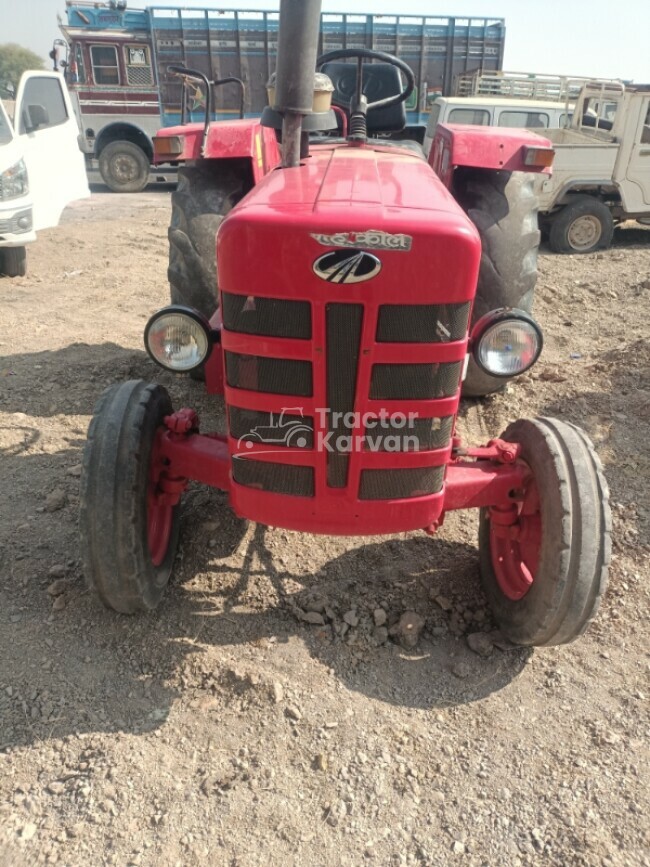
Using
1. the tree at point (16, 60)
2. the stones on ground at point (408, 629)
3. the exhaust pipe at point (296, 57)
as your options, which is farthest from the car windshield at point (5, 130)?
the tree at point (16, 60)

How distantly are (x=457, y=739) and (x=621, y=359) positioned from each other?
3.40 meters

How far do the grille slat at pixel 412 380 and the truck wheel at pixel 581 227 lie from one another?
7079 millimetres

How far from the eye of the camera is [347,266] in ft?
5.70

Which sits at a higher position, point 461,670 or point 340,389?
point 340,389

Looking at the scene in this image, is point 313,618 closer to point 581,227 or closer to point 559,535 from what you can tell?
point 559,535

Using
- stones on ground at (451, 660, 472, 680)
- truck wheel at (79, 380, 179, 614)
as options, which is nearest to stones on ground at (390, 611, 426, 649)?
stones on ground at (451, 660, 472, 680)

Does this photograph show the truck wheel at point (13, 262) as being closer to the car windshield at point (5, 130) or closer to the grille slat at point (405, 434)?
the car windshield at point (5, 130)

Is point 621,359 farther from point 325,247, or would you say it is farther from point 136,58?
point 136,58

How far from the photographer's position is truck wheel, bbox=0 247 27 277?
22.0ft

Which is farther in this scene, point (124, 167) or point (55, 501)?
point (124, 167)

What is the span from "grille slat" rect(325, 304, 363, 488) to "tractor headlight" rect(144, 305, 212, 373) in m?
0.64

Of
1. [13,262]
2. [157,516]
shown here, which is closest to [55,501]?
[157,516]

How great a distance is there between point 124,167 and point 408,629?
1229 centimetres

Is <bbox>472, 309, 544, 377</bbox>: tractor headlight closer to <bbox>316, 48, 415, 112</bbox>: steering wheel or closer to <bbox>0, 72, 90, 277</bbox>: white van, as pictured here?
<bbox>316, 48, 415, 112</bbox>: steering wheel
